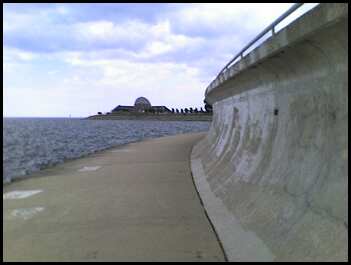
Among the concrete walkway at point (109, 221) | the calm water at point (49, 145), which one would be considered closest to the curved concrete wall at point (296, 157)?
the concrete walkway at point (109, 221)

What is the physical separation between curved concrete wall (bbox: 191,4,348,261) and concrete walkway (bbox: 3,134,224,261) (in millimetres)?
561

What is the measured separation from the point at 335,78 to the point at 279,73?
2.45m

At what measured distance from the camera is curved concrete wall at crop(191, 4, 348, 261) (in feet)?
17.2

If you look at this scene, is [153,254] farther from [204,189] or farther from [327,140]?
[204,189]

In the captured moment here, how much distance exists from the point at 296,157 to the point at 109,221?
12.4 ft

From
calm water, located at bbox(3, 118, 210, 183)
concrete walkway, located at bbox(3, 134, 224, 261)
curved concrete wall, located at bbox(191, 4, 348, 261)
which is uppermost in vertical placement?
curved concrete wall, located at bbox(191, 4, 348, 261)

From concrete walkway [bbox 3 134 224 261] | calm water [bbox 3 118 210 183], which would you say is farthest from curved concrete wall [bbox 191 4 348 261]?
calm water [bbox 3 118 210 183]

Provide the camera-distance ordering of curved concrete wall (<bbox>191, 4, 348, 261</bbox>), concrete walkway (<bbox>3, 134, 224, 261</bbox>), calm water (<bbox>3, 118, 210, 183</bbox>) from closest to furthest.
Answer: curved concrete wall (<bbox>191, 4, 348, 261</bbox>)
concrete walkway (<bbox>3, 134, 224, 261</bbox>)
calm water (<bbox>3, 118, 210, 183</bbox>)

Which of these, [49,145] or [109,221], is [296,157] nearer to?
[109,221]

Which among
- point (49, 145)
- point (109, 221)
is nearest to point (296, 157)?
point (109, 221)

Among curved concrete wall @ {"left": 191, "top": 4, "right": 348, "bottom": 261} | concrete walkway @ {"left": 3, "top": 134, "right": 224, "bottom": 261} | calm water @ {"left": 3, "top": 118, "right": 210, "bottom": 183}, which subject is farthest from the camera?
calm water @ {"left": 3, "top": 118, "right": 210, "bottom": 183}

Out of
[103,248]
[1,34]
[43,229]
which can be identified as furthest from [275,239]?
[1,34]

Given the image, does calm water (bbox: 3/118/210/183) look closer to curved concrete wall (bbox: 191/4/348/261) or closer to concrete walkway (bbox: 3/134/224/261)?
concrete walkway (bbox: 3/134/224/261)

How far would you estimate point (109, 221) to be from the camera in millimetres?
8781
